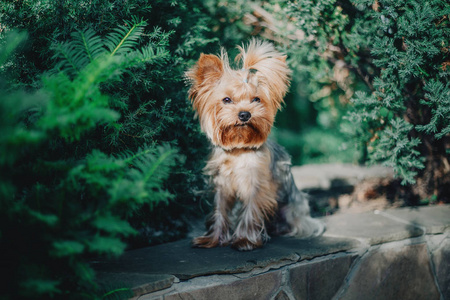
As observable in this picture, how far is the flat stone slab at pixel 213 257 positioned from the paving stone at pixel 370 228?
17 centimetres

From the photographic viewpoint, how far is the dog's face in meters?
2.57

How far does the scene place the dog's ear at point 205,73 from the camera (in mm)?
2537

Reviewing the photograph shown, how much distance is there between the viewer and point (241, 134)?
2.59 m

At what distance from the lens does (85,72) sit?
147 cm

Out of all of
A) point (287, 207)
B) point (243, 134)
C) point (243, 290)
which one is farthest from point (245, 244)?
point (243, 134)

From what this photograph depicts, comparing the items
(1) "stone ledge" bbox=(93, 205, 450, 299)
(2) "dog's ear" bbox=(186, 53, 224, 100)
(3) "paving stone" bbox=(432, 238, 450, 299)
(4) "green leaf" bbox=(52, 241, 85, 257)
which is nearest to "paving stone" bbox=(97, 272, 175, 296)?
(1) "stone ledge" bbox=(93, 205, 450, 299)

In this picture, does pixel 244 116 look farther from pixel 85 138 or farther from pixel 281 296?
pixel 281 296

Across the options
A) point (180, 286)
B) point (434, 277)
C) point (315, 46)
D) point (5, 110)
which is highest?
point (315, 46)

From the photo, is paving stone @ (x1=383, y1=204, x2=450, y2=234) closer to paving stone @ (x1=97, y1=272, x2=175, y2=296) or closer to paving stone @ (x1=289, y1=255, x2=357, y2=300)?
paving stone @ (x1=289, y1=255, x2=357, y2=300)

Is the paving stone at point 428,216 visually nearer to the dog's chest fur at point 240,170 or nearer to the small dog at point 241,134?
the small dog at point 241,134

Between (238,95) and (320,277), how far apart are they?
1494 millimetres

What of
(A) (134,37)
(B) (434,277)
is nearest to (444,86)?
(B) (434,277)

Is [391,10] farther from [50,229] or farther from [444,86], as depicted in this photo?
[50,229]

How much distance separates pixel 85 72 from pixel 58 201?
569 millimetres
